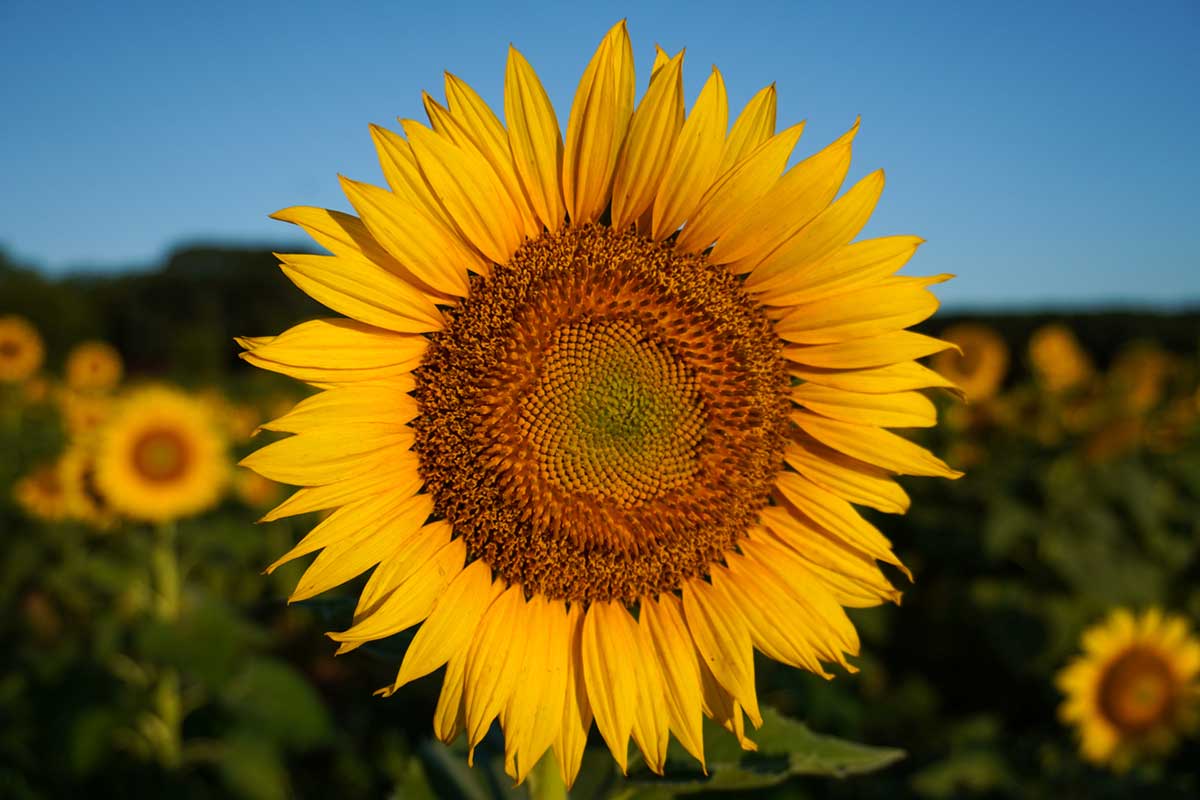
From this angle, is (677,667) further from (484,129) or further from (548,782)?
(484,129)

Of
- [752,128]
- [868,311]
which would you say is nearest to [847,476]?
[868,311]

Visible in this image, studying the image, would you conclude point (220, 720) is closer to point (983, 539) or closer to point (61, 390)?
point (983, 539)

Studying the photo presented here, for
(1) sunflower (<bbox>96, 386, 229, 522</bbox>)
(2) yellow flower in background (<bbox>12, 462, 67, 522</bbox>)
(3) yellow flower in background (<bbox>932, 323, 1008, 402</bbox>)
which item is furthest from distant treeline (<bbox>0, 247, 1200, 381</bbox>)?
(1) sunflower (<bbox>96, 386, 229, 522</bbox>)

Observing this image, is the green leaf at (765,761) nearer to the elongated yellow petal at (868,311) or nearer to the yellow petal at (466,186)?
the elongated yellow petal at (868,311)

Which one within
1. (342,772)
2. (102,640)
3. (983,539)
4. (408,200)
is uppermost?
(408,200)

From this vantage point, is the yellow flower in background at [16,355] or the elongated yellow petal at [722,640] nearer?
the elongated yellow petal at [722,640]

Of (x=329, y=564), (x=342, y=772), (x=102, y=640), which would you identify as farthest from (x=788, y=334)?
(x=102, y=640)

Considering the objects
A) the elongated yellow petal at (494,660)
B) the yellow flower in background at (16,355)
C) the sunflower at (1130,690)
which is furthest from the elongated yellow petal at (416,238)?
the yellow flower in background at (16,355)
